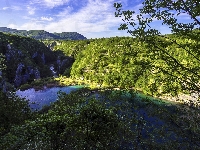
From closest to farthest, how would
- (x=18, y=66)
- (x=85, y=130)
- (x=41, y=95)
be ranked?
(x=85, y=130) < (x=41, y=95) < (x=18, y=66)

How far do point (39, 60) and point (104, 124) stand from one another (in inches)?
5518

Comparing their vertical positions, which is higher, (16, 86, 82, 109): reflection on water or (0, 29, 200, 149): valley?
(0, 29, 200, 149): valley

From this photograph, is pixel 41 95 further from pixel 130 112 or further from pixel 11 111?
pixel 11 111

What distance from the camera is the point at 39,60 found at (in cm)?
15362

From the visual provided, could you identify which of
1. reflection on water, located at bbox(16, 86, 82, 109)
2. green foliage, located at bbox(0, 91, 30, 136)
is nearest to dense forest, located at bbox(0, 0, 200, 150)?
green foliage, located at bbox(0, 91, 30, 136)

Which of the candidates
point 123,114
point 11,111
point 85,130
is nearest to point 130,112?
point 123,114

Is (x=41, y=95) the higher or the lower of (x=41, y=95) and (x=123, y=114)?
the lower

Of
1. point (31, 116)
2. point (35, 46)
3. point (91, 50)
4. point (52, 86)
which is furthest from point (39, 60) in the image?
point (31, 116)

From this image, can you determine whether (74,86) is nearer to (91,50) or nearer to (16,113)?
(91,50)

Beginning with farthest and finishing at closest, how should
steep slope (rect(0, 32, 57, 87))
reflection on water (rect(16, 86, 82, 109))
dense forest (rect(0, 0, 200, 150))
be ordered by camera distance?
steep slope (rect(0, 32, 57, 87)) → reflection on water (rect(16, 86, 82, 109)) → dense forest (rect(0, 0, 200, 150))

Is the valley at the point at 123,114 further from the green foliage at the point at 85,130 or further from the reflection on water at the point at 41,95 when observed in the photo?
the reflection on water at the point at 41,95

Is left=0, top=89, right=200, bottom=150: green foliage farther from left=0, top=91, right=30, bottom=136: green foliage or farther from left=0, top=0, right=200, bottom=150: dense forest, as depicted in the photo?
left=0, top=91, right=30, bottom=136: green foliage

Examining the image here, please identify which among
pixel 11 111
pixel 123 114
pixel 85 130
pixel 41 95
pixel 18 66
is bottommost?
pixel 41 95

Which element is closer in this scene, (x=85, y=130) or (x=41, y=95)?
(x=85, y=130)
